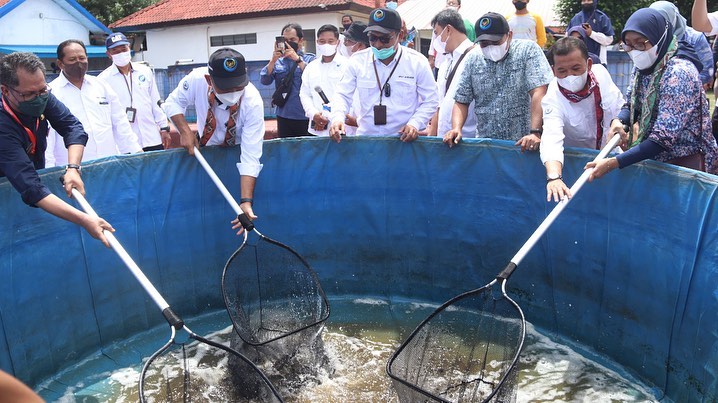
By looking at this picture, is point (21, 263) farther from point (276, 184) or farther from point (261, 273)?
point (276, 184)

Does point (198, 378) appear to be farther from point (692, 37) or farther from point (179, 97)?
point (692, 37)

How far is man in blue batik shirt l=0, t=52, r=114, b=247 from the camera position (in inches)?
141

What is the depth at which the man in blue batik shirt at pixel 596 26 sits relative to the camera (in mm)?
8102

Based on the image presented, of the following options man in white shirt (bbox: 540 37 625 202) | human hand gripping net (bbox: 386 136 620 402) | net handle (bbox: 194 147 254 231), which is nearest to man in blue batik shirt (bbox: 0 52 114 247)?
net handle (bbox: 194 147 254 231)

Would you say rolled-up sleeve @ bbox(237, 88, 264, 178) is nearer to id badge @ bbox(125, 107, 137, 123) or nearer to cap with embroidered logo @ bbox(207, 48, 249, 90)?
cap with embroidered logo @ bbox(207, 48, 249, 90)

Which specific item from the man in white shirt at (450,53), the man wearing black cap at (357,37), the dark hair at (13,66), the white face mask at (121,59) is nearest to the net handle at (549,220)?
the man in white shirt at (450,53)

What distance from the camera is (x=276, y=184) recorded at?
17.5 feet

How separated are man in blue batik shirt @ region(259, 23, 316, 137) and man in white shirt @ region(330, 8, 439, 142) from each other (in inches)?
61.2

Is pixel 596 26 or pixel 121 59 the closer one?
pixel 121 59

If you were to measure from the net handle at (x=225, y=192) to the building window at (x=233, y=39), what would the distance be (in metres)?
22.9

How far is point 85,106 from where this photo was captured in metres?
5.42

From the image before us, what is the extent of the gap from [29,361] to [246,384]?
1.37m

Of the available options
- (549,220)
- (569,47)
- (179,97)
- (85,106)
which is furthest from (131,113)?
(549,220)

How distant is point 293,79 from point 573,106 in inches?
137
